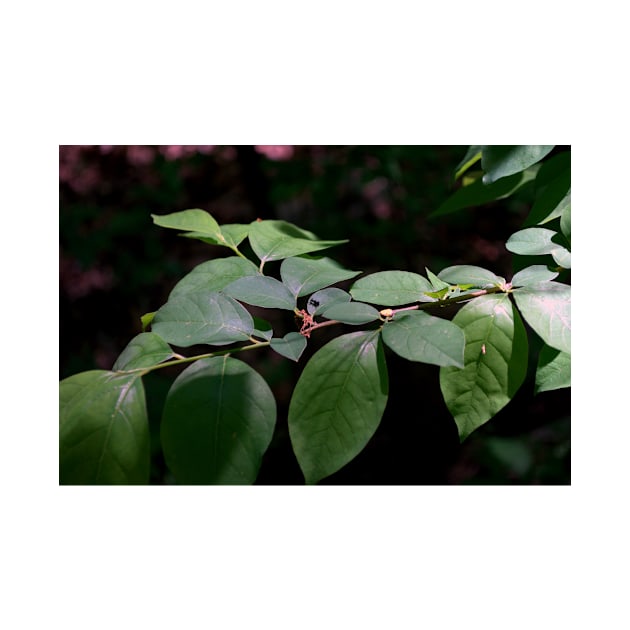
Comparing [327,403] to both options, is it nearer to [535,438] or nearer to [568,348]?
[568,348]

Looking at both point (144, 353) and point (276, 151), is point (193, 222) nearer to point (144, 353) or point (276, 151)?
point (144, 353)

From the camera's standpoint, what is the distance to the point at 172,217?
3.04 feet

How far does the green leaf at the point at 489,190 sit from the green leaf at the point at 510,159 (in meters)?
0.09

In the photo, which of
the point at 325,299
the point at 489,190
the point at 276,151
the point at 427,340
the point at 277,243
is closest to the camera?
the point at 427,340

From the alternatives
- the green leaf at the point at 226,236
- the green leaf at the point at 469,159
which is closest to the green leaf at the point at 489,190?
the green leaf at the point at 469,159

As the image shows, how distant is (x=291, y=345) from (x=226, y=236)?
1.09 feet

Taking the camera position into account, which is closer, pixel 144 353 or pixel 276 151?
pixel 144 353

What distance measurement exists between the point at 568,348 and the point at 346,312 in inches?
9.4

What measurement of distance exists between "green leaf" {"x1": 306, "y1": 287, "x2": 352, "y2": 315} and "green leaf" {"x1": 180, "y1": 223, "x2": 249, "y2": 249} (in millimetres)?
224

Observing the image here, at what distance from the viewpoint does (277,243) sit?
871 mm

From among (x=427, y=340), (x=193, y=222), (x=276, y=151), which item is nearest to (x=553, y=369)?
(x=427, y=340)

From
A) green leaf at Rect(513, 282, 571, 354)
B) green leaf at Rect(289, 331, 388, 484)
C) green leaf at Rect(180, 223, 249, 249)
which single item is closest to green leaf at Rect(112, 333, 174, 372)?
green leaf at Rect(289, 331, 388, 484)

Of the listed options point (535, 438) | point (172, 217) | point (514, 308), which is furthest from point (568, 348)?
point (535, 438)

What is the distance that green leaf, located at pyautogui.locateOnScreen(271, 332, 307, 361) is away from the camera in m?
0.62
